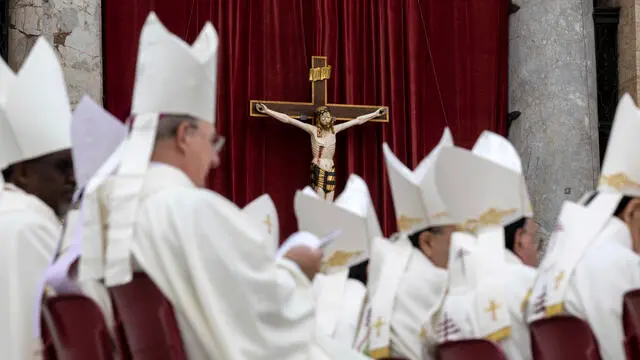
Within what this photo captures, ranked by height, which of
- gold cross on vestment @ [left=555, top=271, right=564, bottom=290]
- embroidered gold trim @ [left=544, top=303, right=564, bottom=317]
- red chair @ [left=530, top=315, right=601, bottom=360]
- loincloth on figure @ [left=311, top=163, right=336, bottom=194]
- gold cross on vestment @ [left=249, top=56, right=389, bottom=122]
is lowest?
red chair @ [left=530, top=315, right=601, bottom=360]

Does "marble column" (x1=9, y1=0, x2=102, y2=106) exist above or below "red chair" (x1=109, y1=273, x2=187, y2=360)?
above

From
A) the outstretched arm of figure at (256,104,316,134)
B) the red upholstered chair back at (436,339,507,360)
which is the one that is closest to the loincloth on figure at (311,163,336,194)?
the outstretched arm of figure at (256,104,316,134)

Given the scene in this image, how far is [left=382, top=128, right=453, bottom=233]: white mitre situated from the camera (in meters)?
4.15

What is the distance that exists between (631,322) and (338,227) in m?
1.63

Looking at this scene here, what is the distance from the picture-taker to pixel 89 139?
10.5 ft

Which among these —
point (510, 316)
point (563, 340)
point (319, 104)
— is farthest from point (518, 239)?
point (319, 104)

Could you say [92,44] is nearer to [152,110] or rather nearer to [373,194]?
[373,194]

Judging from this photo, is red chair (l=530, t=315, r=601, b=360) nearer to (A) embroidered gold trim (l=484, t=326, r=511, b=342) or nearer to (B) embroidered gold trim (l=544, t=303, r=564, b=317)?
(B) embroidered gold trim (l=544, t=303, r=564, b=317)

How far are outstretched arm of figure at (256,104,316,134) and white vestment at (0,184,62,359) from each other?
606cm

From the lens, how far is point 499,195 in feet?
13.6

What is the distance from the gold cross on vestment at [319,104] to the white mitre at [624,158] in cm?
547

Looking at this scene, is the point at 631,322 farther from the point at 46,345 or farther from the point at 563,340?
the point at 46,345

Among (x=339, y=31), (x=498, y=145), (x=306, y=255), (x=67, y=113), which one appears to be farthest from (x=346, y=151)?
(x=306, y=255)

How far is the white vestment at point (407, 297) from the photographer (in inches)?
159
